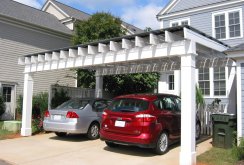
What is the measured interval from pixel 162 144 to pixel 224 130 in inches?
81.2

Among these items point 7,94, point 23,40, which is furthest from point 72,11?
point 7,94

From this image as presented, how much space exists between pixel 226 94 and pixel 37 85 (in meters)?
12.0

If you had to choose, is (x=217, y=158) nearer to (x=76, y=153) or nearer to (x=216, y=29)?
(x=76, y=153)

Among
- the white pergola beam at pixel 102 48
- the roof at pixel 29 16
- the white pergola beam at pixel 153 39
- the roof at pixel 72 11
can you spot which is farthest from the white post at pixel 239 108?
the roof at pixel 72 11

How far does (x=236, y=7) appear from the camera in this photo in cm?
1493

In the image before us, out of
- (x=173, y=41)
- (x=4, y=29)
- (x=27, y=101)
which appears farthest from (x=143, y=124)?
(x=4, y=29)

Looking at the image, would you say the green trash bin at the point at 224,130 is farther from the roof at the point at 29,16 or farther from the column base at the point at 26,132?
the roof at the point at 29,16

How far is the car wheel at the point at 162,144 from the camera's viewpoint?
25.7 feet

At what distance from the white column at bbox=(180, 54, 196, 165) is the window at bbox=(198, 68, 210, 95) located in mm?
8547

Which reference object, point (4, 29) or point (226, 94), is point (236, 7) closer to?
point (226, 94)

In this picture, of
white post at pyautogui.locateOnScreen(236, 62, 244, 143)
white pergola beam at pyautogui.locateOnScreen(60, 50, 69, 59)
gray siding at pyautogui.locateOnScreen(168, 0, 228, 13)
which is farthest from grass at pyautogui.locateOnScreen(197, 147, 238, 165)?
gray siding at pyautogui.locateOnScreen(168, 0, 228, 13)

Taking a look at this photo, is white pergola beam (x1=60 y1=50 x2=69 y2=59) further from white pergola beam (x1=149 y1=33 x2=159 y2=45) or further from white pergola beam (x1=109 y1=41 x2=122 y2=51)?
white pergola beam (x1=149 y1=33 x2=159 y2=45)

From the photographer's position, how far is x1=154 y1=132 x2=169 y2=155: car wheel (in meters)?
7.82

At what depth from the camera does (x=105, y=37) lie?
57.7 ft
